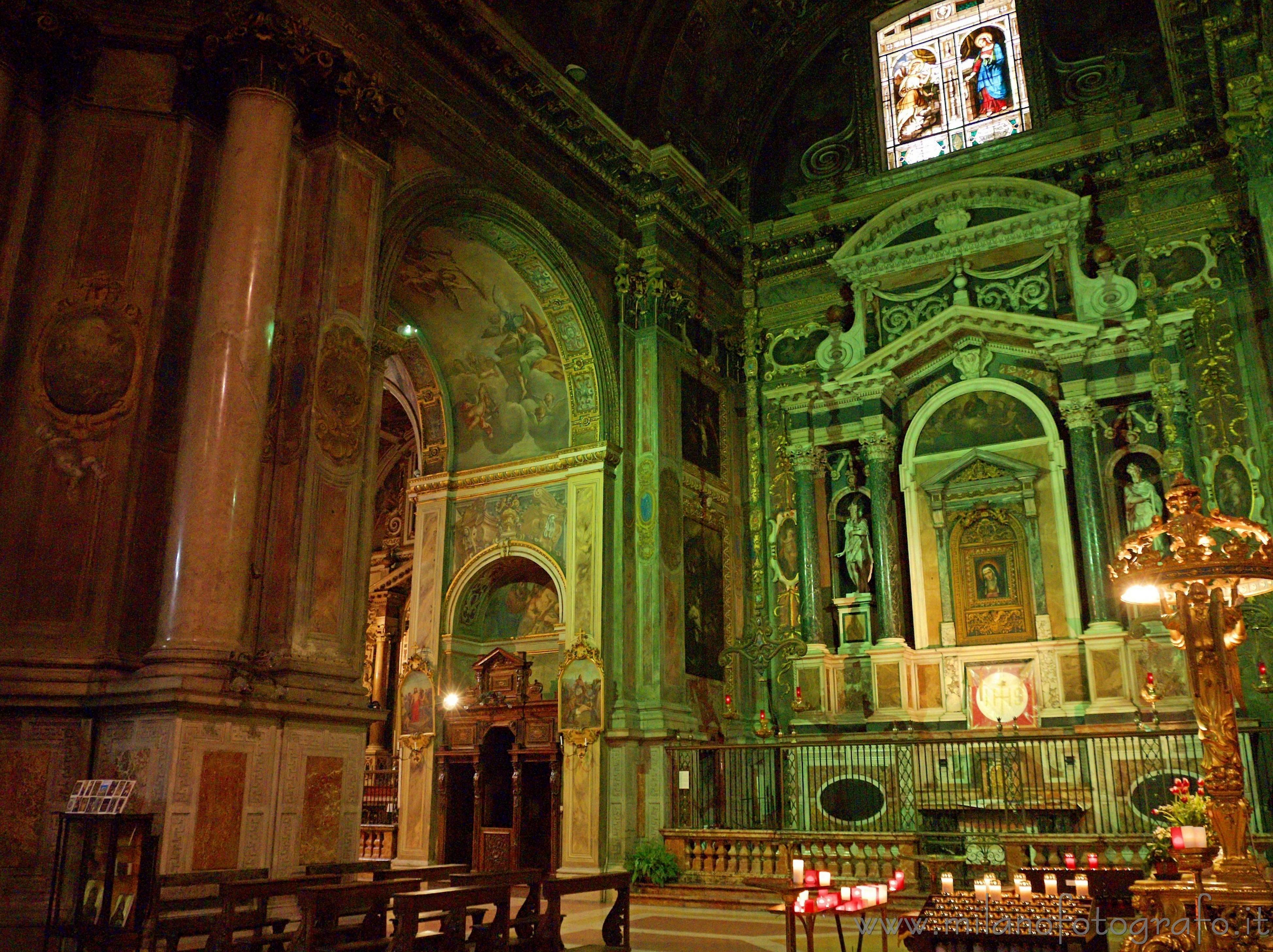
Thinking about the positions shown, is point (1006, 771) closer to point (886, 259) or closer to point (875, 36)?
point (886, 259)

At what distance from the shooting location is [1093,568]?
1577 centimetres

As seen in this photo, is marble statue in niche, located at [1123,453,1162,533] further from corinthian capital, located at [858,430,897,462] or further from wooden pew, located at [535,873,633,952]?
wooden pew, located at [535,873,633,952]

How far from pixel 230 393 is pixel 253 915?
461 cm

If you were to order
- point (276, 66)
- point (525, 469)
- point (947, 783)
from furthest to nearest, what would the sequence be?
1. point (525, 469)
2. point (947, 783)
3. point (276, 66)

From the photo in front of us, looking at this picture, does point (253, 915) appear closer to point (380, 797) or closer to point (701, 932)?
point (701, 932)

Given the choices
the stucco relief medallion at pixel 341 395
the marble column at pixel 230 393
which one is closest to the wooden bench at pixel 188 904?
the marble column at pixel 230 393

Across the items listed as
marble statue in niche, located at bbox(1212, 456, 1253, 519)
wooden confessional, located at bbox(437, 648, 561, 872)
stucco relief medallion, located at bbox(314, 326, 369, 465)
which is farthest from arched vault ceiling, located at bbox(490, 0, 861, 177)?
marble statue in niche, located at bbox(1212, 456, 1253, 519)

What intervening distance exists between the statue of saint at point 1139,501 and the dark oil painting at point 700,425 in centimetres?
645

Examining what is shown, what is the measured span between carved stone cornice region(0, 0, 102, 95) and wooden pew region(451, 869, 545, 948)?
28.5ft

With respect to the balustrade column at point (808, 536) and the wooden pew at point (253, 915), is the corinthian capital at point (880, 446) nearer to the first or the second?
the balustrade column at point (808, 536)

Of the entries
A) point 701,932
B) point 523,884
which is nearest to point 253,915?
point 523,884

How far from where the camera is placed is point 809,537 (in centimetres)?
1808

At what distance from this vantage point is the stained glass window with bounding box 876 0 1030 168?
18.6 meters

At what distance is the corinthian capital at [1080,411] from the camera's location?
16.3 m
